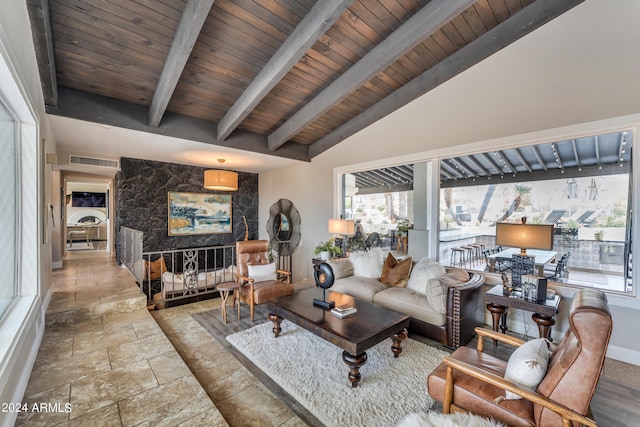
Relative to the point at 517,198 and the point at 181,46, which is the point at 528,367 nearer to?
the point at 517,198

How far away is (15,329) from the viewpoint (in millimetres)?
1884

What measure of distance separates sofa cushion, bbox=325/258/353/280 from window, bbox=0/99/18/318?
3402 mm

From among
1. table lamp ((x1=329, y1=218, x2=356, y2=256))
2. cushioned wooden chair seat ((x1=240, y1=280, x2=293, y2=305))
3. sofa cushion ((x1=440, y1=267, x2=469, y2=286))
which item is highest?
table lamp ((x1=329, y1=218, x2=356, y2=256))

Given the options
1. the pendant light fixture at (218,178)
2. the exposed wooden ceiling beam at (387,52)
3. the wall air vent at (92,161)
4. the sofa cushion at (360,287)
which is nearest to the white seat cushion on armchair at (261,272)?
the sofa cushion at (360,287)

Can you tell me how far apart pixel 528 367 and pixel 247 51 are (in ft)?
12.2

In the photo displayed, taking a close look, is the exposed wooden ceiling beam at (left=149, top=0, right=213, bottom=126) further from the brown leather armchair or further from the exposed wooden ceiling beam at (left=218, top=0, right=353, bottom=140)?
the brown leather armchair

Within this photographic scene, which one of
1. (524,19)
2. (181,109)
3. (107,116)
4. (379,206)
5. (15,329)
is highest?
(524,19)

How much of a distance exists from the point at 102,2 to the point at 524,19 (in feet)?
13.1

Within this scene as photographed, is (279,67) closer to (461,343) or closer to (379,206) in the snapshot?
(379,206)

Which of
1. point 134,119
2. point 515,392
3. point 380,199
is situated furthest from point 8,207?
point 380,199

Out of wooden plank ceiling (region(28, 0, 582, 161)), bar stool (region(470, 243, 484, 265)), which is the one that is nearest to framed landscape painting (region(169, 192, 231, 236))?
wooden plank ceiling (region(28, 0, 582, 161))

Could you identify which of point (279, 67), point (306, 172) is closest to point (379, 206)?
point (306, 172)

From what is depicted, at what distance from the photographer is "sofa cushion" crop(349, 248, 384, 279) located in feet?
14.2

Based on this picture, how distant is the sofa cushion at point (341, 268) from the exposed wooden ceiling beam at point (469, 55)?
2.37 metres
